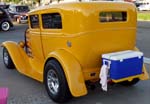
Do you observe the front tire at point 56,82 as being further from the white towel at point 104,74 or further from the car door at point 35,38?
the car door at point 35,38

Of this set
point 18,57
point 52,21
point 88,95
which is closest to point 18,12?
point 18,57

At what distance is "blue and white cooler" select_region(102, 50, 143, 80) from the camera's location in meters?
5.18

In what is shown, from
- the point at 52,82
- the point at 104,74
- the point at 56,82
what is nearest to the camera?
the point at 104,74

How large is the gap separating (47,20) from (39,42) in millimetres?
611

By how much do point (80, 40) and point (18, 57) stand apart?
2.35 meters

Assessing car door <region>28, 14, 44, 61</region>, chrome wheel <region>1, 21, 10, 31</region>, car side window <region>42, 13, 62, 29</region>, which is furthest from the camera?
chrome wheel <region>1, 21, 10, 31</region>

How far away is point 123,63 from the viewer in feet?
17.2

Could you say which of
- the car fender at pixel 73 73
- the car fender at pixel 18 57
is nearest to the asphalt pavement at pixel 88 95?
the car fender at pixel 18 57

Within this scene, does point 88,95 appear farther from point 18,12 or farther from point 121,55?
point 18,12

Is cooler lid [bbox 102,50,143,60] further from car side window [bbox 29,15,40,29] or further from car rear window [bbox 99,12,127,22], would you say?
car side window [bbox 29,15,40,29]

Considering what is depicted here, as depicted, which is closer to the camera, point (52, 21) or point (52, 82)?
point (52, 82)

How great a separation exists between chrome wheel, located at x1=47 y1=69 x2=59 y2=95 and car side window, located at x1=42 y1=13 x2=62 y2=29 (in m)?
0.85

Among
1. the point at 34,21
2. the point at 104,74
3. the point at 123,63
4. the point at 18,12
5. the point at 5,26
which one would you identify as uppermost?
the point at 34,21

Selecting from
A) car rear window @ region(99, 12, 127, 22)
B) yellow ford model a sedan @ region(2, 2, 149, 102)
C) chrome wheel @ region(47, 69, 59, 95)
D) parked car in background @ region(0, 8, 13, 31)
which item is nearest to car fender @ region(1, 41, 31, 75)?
yellow ford model a sedan @ region(2, 2, 149, 102)
